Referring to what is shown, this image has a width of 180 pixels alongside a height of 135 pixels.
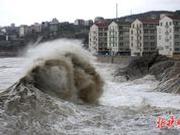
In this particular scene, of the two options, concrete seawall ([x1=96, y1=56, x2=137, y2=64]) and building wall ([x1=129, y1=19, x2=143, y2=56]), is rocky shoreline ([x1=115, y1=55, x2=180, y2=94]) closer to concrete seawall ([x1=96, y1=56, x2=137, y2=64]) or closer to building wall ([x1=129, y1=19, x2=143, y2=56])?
concrete seawall ([x1=96, y1=56, x2=137, y2=64])

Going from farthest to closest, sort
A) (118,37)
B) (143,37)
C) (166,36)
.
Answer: (118,37) → (143,37) → (166,36)

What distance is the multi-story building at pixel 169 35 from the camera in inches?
3152

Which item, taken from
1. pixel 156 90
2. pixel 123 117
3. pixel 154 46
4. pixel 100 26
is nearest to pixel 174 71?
pixel 156 90

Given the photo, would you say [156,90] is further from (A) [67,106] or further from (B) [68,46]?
(A) [67,106]

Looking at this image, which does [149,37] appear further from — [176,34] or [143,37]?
[176,34]

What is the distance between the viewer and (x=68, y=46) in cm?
1365

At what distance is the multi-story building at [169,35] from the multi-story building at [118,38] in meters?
21.9

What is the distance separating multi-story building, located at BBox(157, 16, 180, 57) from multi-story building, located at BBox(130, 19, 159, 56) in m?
9.39

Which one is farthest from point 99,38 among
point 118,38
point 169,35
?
point 169,35

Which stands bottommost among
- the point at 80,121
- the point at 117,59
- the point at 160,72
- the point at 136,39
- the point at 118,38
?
the point at 117,59

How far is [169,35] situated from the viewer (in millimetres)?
82000

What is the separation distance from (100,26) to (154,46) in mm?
29029

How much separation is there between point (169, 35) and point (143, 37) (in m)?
14.7

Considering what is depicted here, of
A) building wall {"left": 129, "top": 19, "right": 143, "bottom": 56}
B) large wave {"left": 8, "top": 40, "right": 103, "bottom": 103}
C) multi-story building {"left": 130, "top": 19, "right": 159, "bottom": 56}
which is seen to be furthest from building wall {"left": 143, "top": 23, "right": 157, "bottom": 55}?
large wave {"left": 8, "top": 40, "right": 103, "bottom": 103}
